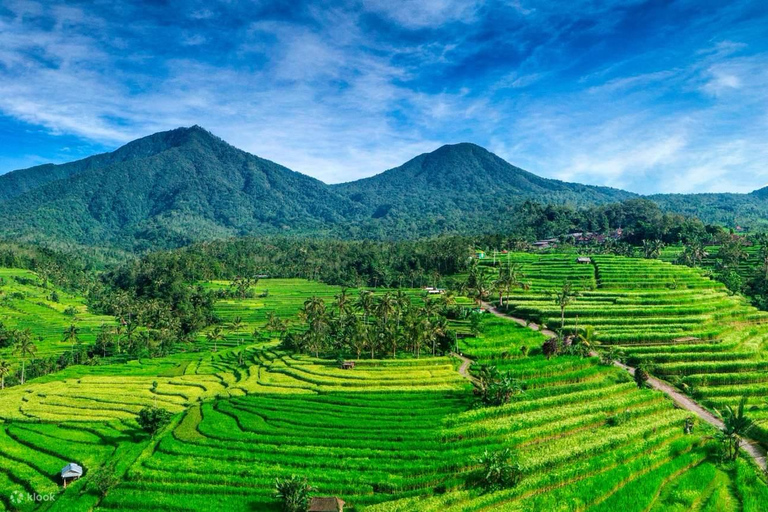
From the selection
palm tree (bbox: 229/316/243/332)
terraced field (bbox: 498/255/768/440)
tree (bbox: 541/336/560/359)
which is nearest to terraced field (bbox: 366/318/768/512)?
tree (bbox: 541/336/560/359)

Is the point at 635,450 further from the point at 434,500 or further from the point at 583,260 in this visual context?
the point at 583,260

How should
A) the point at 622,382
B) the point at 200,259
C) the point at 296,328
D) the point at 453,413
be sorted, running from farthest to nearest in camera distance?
1. the point at 200,259
2. the point at 296,328
3. the point at 622,382
4. the point at 453,413

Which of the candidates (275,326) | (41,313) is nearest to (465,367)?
(275,326)

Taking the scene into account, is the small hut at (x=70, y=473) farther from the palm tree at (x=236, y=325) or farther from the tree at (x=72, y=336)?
the palm tree at (x=236, y=325)

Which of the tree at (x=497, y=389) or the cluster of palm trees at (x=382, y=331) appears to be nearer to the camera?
the tree at (x=497, y=389)

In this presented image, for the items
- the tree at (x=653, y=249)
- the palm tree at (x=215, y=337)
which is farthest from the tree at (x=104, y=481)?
the tree at (x=653, y=249)

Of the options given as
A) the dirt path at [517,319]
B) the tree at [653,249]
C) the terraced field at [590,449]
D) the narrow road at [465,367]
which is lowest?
the terraced field at [590,449]

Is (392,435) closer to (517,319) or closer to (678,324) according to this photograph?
(517,319)

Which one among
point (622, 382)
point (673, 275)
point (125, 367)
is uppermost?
point (673, 275)

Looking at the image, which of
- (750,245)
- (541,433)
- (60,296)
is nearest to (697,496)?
(541,433)
